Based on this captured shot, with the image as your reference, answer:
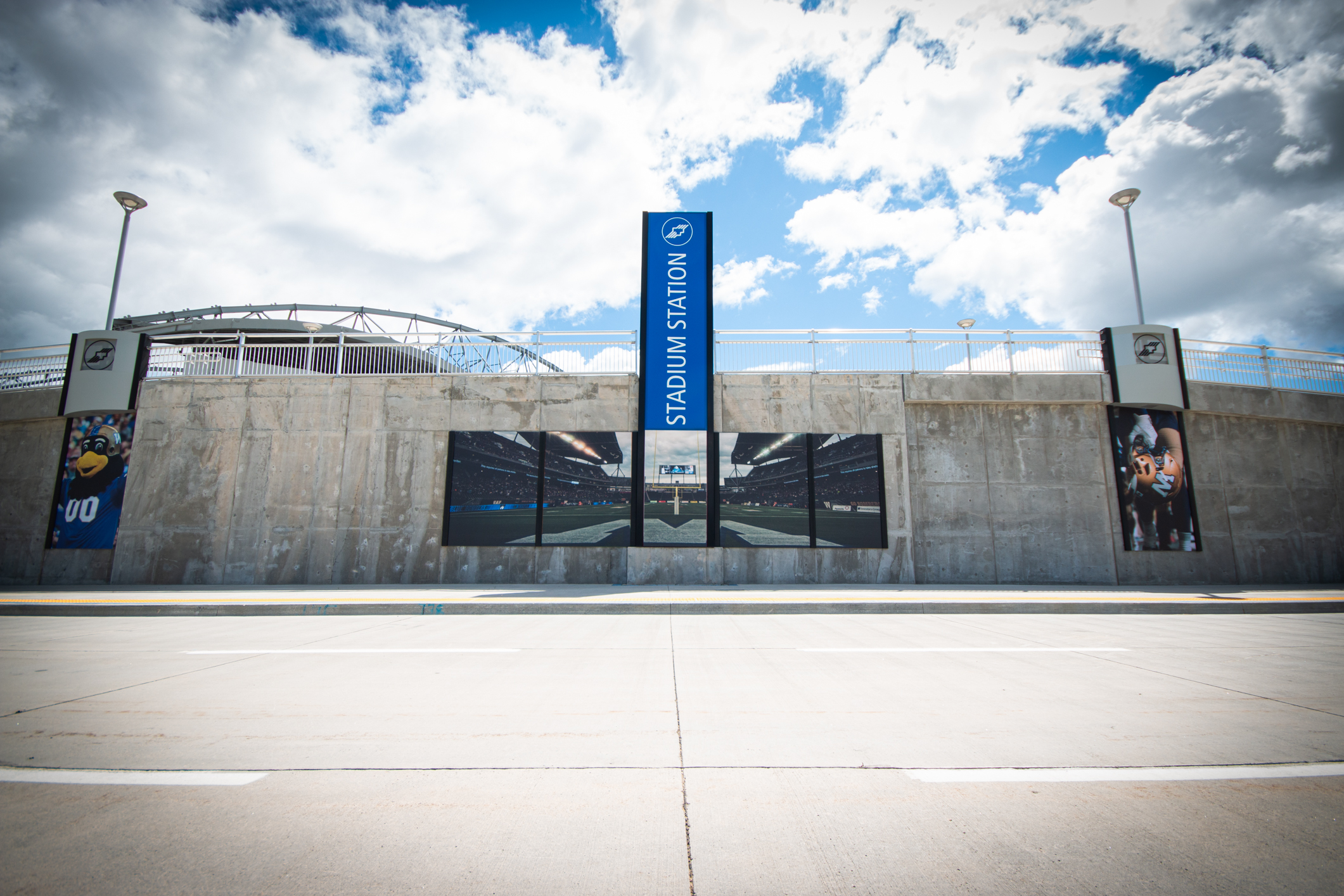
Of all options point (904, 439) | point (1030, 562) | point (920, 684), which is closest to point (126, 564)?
point (920, 684)

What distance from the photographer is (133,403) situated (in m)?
16.6

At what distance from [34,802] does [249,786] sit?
101 cm

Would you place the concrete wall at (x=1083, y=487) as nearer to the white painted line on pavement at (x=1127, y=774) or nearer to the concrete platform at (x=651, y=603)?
the concrete platform at (x=651, y=603)

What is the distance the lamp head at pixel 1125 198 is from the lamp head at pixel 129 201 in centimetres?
2897

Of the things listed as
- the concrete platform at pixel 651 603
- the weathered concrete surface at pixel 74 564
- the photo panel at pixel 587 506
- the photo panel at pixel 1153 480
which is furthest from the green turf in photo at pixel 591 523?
the photo panel at pixel 1153 480

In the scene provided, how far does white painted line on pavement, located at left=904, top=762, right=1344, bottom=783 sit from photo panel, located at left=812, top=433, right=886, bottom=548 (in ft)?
38.5

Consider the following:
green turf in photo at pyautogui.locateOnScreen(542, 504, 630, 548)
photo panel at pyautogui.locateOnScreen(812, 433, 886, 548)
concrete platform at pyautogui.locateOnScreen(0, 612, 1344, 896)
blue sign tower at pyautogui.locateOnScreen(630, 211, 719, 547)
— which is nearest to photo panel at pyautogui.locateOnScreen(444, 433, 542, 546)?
green turf in photo at pyautogui.locateOnScreen(542, 504, 630, 548)

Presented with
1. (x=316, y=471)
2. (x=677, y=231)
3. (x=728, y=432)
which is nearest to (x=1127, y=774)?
(x=728, y=432)

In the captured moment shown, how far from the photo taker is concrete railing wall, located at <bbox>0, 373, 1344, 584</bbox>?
1544 centimetres

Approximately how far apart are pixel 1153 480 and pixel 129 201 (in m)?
30.8

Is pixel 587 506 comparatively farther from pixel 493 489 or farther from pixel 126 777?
pixel 126 777

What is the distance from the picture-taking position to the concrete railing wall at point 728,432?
1544cm

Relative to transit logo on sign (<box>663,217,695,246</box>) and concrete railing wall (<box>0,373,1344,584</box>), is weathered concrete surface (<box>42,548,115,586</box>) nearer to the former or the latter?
concrete railing wall (<box>0,373,1344,584</box>)

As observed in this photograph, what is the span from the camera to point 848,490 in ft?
50.9
